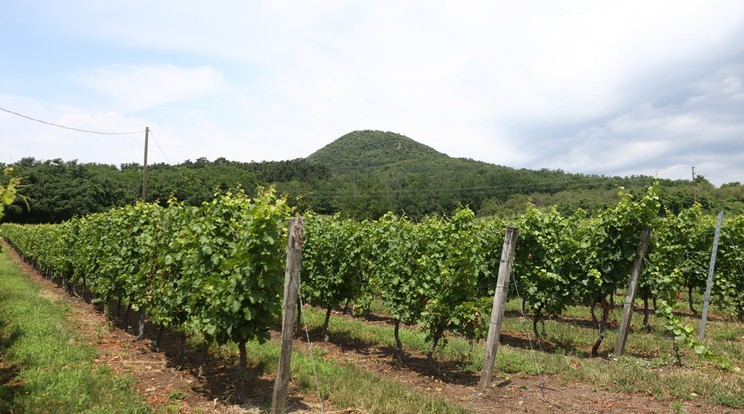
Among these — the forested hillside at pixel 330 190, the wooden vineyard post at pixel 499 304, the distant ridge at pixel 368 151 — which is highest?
the distant ridge at pixel 368 151

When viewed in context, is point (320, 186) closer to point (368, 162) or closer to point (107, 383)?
point (368, 162)

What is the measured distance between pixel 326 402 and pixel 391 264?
159 inches

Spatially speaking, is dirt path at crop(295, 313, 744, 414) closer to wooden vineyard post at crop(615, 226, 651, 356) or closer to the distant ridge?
wooden vineyard post at crop(615, 226, 651, 356)

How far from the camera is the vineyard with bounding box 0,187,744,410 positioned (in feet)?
22.0

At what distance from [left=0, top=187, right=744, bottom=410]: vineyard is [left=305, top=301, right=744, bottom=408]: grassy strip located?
0.43 metres

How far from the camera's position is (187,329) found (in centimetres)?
747

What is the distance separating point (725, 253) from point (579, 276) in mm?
8145

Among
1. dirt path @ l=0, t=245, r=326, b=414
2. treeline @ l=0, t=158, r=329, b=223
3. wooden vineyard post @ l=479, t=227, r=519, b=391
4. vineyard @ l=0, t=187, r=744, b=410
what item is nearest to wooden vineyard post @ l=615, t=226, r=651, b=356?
vineyard @ l=0, t=187, r=744, b=410

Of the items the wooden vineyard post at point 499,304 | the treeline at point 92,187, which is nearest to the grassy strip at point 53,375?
the wooden vineyard post at point 499,304

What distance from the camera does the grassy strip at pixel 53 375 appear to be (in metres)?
6.10

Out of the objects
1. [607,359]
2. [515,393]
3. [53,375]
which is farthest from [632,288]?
[53,375]

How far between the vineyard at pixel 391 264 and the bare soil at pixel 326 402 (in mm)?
615

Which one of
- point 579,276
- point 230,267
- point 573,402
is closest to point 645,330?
point 579,276

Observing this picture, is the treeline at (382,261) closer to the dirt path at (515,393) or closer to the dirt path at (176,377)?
the dirt path at (515,393)
